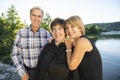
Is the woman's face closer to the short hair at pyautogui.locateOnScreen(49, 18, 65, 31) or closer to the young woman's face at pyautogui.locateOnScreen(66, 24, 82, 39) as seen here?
the short hair at pyautogui.locateOnScreen(49, 18, 65, 31)

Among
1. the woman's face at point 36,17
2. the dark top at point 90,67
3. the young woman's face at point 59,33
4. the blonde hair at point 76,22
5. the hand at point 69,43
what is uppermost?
the woman's face at point 36,17

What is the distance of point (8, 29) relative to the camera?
38.2m

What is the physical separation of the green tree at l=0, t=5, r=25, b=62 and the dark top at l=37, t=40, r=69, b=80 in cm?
3010

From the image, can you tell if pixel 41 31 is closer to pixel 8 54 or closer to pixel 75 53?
pixel 75 53

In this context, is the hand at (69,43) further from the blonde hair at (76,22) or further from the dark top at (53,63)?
the blonde hair at (76,22)

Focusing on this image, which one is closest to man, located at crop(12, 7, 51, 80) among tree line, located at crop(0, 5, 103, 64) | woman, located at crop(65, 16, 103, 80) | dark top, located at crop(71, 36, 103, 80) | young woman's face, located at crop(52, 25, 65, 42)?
young woman's face, located at crop(52, 25, 65, 42)

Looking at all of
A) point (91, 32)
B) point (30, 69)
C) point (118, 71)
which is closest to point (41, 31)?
point (30, 69)

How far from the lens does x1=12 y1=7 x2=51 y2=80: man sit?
4.54 m

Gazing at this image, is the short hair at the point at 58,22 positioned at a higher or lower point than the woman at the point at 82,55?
higher

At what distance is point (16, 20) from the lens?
134ft

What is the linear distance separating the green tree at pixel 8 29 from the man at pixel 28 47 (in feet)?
96.4

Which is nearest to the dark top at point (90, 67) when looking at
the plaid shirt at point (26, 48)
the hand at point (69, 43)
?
the hand at point (69, 43)

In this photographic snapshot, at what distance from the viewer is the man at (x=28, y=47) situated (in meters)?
4.54

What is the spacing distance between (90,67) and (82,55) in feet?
0.88
